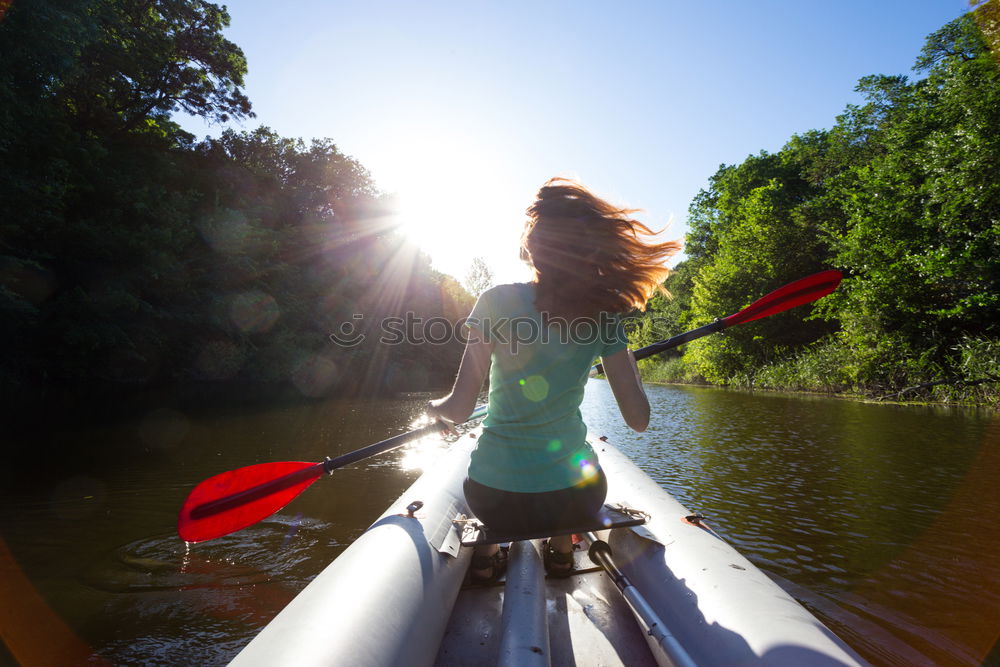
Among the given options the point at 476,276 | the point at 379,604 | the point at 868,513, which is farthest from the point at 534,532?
the point at 476,276

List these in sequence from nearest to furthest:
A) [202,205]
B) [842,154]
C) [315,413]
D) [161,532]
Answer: [161,532] < [315,413] < [202,205] < [842,154]

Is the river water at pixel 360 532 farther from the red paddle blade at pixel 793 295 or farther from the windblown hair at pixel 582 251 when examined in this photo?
the windblown hair at pixel 582 251

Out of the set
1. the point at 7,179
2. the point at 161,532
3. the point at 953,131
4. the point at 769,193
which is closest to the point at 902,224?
the point at 953,131

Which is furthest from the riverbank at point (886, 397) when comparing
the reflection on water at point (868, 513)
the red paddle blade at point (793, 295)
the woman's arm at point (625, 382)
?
the woman's arm at point (625, 382)

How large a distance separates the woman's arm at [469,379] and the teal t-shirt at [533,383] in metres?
0.03

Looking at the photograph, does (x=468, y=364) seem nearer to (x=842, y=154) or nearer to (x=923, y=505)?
(x=923, y=505)

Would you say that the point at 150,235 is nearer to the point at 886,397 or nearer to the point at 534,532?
the point at 534,532

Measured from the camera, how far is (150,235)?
41.2ft

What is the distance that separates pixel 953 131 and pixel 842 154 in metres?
12.8

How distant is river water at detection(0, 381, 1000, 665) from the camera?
7.69 feet

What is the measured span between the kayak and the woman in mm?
301

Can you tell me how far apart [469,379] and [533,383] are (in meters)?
0.22

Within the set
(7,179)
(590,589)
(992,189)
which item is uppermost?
(992,189)

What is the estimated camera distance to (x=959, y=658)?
214 cm
